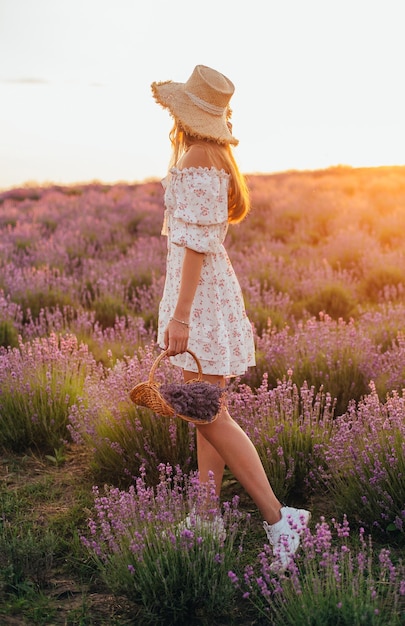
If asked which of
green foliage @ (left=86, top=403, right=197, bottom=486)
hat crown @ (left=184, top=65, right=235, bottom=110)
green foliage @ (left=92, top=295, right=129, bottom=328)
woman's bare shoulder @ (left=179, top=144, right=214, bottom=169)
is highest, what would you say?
hat crown @ (left=184, top=65, right=235, bottom=110)

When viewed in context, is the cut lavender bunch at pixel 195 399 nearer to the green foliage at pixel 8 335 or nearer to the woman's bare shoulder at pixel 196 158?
the woman's bare shoulder at pixel 196 158

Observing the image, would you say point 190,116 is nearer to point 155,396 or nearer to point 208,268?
point 208,268

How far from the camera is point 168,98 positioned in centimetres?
320

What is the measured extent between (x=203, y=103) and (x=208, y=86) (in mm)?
76


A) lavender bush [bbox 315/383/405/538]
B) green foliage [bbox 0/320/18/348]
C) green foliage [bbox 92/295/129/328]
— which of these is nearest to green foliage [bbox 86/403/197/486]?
lavender bush [bbox 315/383/405/538]

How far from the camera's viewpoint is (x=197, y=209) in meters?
3.03

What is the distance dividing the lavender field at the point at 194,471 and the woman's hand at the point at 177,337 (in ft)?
1.78

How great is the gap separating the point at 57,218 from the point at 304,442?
1178 cm

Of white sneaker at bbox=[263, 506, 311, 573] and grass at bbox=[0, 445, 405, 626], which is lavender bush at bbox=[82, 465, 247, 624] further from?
white sneaker at bbox=[263, 506, 311, 573]

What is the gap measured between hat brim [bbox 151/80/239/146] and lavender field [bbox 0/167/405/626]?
1.47m

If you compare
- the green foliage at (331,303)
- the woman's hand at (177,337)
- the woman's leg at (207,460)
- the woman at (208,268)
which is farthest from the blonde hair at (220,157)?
the green foliage at (331,303)

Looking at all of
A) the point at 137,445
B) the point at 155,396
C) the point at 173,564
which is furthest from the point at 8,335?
the point at 173,564

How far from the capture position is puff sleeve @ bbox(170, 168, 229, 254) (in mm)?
2992

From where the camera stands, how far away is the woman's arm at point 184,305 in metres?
2.95
